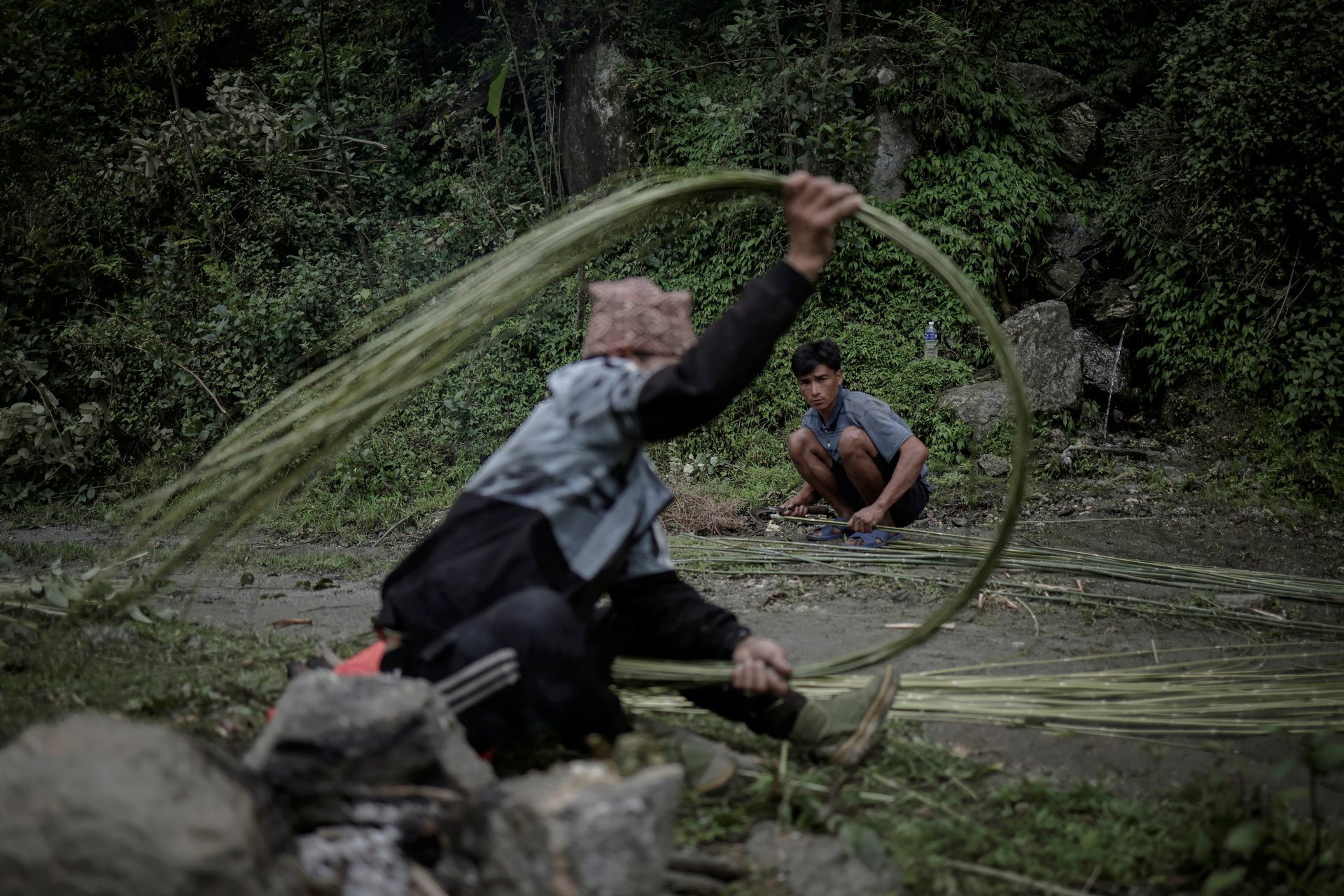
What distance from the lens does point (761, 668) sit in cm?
207

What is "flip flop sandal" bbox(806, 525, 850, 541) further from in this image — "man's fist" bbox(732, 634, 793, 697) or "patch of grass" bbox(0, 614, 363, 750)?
"man's fist" bbox(732, 634, 793, 697)

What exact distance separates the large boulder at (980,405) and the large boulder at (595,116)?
3.63m

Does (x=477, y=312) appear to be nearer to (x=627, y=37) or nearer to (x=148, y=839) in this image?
(x=148, y=839)

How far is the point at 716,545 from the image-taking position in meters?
4.97

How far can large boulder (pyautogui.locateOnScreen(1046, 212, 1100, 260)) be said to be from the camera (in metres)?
7.59

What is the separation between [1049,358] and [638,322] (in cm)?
575

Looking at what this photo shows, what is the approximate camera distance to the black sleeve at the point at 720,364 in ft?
6.03

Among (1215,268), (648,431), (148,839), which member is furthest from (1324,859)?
(1215,268)

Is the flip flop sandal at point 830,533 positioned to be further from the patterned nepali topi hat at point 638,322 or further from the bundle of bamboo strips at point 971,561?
the patterned nepali topi hat at point 638,322

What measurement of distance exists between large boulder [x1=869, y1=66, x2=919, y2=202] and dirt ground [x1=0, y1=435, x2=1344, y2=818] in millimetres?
2832

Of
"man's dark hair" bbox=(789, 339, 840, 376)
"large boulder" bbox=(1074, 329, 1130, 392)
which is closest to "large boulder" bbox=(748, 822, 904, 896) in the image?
"man's dark hair" bbox=(789, 339, 840, 376)

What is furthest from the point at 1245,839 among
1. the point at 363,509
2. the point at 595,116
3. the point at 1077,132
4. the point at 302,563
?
the point at 595,116

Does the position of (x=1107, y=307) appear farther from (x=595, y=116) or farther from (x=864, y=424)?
(x=595, y=116)

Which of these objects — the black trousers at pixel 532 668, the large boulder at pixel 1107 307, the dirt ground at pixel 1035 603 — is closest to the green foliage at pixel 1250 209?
the large boulder at pixel 1107 307
